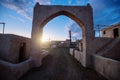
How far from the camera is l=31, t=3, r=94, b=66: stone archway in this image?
9016 mm

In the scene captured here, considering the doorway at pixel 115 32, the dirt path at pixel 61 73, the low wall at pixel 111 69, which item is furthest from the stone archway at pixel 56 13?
the doorway at pixel 115 32

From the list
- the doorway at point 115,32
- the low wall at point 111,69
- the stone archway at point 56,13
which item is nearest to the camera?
the low wall at point 111,69

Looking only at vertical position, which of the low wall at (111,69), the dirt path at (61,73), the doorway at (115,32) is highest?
the doorway at (115,32)

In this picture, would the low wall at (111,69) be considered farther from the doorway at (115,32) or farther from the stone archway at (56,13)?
the doorway at (115,32)

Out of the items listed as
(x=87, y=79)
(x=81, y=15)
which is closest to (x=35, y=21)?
(x=81, y=15)

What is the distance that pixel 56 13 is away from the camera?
948 centimetres

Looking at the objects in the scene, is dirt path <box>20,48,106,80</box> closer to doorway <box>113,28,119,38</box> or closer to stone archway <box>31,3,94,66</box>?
stone archway <box>31,3,94,66</box>

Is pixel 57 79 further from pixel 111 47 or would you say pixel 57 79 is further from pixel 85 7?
pixel 85 7

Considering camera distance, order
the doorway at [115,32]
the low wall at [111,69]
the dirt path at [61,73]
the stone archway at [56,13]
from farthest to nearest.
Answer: the doorway at [115,32] → the stone archway at [56,13] → the dirt path at [61,73] → the low wall at [111,69]

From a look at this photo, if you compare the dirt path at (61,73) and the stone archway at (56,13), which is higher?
the stone archway at (56,13)

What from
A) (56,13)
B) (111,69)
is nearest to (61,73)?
(111,69)

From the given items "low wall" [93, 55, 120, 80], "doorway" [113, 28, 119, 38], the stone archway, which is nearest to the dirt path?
"low wall" [93, 55, 120, 80]

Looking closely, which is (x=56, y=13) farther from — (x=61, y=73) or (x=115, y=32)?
(x=115, y=32)

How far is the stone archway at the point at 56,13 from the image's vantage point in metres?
9.02
